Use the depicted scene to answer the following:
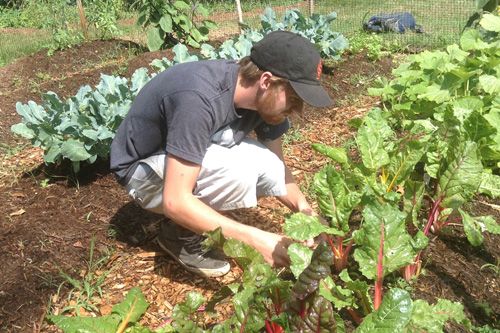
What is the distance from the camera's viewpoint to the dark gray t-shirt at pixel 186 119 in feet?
6.91

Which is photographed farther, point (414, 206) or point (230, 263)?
point (230, 263)

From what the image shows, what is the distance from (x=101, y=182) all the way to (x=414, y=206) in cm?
204

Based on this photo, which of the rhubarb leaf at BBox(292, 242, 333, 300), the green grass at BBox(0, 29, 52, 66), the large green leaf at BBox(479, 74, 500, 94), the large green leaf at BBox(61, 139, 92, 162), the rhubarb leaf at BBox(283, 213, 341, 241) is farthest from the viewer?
the green grass at BBox(0, 29, 52, 66)

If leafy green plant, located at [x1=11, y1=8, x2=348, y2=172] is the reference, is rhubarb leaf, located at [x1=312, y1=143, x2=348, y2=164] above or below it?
above

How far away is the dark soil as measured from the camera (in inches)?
91.9

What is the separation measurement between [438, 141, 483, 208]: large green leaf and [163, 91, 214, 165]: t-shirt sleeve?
1.07 m

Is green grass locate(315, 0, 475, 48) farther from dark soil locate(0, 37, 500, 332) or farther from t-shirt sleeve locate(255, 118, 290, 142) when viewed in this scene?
t-shirt sleeve locate(255, 118, 290, 142)

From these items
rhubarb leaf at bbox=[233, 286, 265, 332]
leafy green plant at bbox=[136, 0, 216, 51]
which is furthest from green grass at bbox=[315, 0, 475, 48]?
rhubarb leaf at bbox=[233, 286, 265, 332]

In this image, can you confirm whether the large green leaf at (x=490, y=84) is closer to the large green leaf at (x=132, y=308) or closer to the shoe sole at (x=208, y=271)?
the shoe sole at (x=208, y=271)

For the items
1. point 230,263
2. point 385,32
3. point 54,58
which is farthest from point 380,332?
point 385,32

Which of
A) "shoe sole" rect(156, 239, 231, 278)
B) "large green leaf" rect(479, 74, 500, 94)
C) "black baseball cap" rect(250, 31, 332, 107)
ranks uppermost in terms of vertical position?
"black baseball cap" rect(250, 31, 332, 107)

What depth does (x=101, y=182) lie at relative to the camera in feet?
11.3

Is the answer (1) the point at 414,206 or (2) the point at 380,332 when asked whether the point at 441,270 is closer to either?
(1) the point at 414,206

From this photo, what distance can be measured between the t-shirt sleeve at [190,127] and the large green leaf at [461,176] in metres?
1.07
